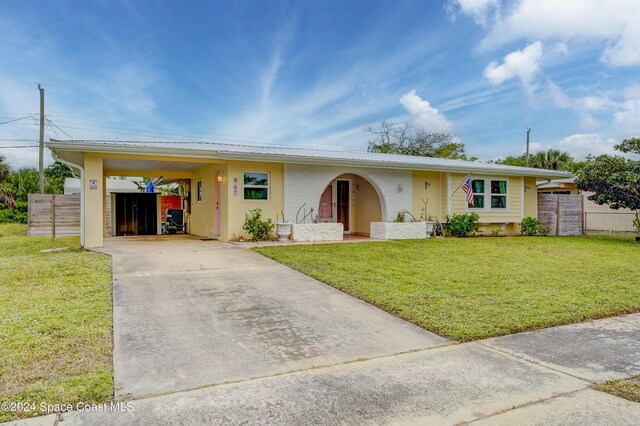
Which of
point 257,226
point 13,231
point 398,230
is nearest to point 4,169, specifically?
point 13,231

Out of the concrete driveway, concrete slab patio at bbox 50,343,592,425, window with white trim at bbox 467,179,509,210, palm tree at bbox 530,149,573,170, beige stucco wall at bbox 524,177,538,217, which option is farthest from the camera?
palm tree at bbox 530,149,573,170

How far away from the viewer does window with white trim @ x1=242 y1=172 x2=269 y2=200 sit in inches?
475

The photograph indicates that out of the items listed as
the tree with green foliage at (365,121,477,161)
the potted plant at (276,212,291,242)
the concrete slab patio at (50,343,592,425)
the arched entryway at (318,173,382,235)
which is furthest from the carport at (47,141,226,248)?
the tree with green foliage at (365,121,477,161)

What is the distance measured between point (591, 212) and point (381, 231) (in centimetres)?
1311

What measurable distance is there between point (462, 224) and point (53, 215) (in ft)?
46.7

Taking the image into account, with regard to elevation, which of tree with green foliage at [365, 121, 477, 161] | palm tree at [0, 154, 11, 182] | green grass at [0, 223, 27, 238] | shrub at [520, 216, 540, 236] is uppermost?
tree with green foliage at [365, 121, 477, 161]

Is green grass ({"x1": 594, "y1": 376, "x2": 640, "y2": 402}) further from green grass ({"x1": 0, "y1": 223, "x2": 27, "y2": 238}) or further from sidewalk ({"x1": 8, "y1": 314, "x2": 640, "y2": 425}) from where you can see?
green grass ({"x1": 0, "y1": 223, "x2": 27, "y2": 238})

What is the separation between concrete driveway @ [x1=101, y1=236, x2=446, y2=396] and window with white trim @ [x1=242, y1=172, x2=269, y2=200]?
17.5 feet

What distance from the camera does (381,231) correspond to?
1359 centimetres

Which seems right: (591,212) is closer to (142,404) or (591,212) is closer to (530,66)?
(530,66)

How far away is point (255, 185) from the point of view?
40.0 feet

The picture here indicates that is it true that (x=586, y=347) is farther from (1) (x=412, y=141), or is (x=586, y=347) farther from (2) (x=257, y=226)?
(1) (x=412, y=141)

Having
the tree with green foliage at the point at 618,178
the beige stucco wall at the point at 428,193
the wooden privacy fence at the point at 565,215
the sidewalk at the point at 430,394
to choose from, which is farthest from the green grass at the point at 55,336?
→ the wooden privacy fence at the point at 565,215

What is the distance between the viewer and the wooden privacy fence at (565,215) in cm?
1700
